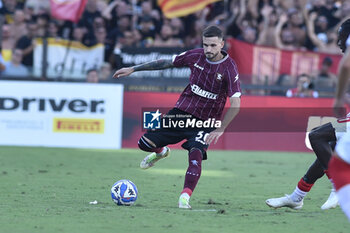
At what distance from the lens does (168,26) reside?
19109 millimetres

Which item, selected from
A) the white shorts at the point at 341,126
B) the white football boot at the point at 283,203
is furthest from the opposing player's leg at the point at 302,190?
the white shorts at the point at 341,126

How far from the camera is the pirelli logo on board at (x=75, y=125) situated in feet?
56.9

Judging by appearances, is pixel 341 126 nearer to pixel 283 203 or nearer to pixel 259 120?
pixel 283 203

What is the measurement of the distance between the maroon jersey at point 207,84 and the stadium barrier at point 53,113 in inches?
313

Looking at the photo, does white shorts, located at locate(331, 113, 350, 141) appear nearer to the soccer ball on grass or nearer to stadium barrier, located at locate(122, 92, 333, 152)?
the soccer ball on grass

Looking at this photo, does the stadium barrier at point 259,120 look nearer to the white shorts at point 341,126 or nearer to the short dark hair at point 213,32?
the short dark hair at point 213,32

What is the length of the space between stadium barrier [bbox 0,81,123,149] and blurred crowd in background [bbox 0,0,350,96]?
103cm

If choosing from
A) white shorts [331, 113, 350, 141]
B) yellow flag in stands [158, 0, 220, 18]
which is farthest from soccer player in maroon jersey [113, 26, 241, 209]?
yellow flag in stands [158, 0, 220, 18]

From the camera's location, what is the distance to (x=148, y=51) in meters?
17.8

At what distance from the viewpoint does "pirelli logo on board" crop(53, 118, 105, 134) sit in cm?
1733

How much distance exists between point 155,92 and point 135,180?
5.95 metres

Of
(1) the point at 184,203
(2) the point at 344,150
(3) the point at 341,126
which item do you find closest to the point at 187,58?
(1) the point at 184,203

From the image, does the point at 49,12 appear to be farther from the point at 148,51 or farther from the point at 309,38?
the point at 309,38

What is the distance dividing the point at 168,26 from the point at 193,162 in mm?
10521
